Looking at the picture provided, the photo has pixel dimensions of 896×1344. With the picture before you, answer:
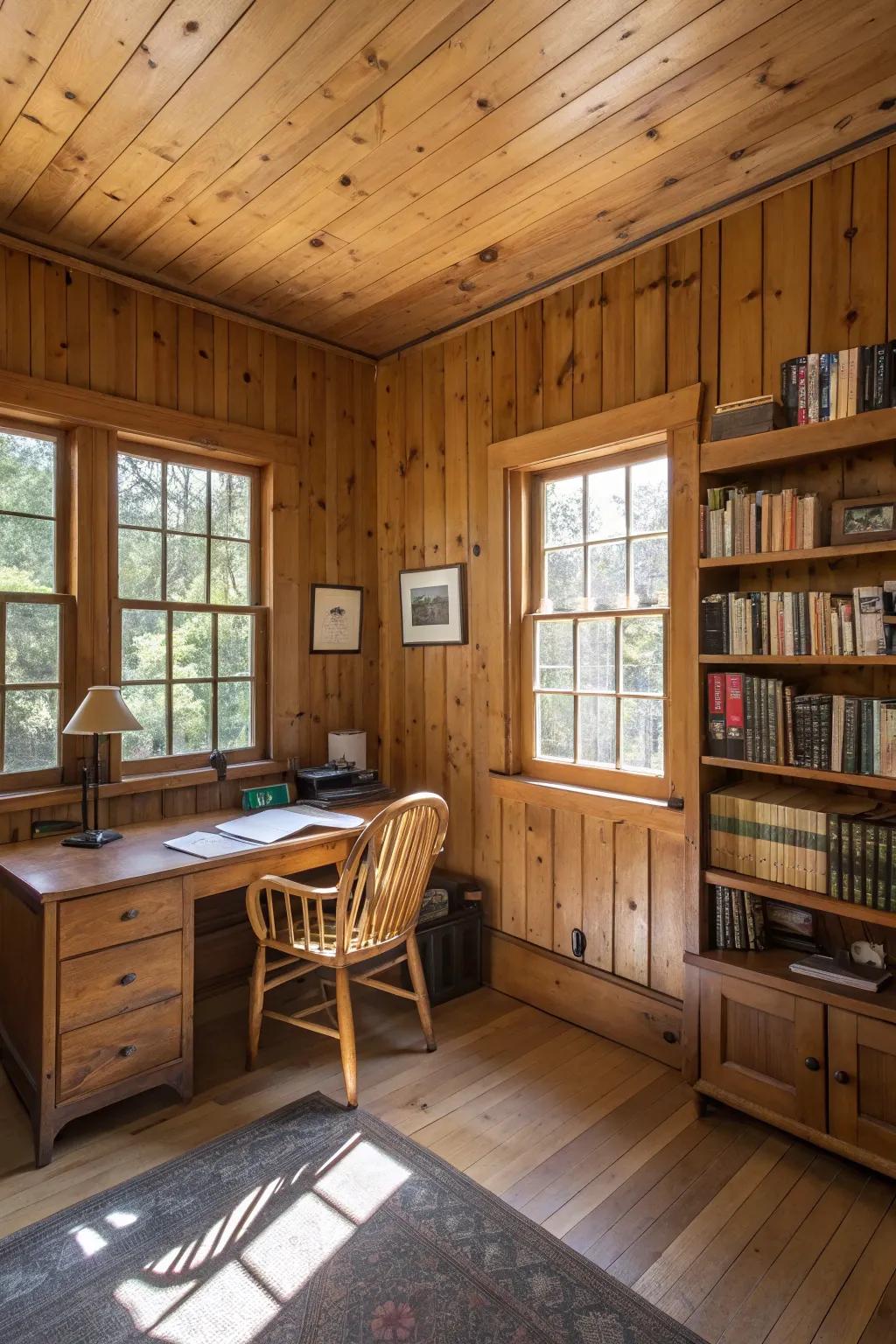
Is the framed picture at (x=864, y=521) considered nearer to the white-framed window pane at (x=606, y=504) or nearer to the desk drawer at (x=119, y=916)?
the white-framed window pane at (x=606, y=504)

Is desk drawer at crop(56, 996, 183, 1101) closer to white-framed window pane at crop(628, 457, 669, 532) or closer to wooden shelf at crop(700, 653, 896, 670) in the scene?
wooden shelf at crop(700, 653, 896, 670)

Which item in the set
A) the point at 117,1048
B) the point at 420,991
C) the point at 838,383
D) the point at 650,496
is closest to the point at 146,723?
the point at 117,1048

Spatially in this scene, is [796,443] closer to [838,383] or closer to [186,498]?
[838,383]

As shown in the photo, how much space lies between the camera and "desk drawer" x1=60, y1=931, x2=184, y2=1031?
2078 millimetres

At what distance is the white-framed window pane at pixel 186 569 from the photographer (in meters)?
3.00

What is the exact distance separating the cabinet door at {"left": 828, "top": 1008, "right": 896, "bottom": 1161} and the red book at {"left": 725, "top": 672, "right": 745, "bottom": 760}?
2.34 feet

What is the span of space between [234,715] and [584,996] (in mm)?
1751

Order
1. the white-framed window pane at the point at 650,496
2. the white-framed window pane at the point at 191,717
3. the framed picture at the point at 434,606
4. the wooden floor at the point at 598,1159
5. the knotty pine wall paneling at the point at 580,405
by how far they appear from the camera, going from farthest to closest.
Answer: the framed picture at the point at 434,606
the white-framed window pane at the point at 191,717
the white-framed window pane at the point at 650,496
the knotty pine wall paneling at the point at 580,405
the wooden floor at the point at 598,1159

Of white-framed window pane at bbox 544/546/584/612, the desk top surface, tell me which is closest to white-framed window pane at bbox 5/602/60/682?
the desk top surface

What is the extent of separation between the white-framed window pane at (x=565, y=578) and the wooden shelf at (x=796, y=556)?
65 cm

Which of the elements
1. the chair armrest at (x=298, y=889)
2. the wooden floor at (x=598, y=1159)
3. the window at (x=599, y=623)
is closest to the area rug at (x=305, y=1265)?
the wooden floor at (x=598, y=1159)

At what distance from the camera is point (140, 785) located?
2.81 m

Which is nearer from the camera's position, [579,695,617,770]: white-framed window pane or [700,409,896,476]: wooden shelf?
[700,409,896,476]: wooden shelf

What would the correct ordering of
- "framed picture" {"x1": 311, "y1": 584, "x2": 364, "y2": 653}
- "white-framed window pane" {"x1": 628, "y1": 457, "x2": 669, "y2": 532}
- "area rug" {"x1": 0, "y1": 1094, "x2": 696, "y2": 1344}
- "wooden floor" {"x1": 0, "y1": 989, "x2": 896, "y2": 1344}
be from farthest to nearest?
1. "framed picture" {"x1": 311, "y1": 584, "x2": 364, "y2": 653}
2. "white-framed window pane" {"x1": 628, "y1": 457, "x2": 669, "y2": 532}
3. "wooden floor" {"x1": 0, "y1": 989, "x2": 896, "y2": 1344}
4. "area rug" {"x1": 0, "y1": 1094, "x2": 696, "y2": 1344}
